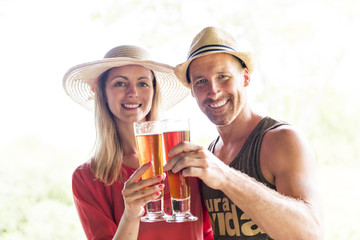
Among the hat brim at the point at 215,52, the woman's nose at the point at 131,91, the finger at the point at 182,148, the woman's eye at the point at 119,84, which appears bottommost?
the finger at the point at 182,148

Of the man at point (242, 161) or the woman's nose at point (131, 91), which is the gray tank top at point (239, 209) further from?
the woman's nose at point (131, 91)

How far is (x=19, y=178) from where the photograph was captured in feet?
15.8

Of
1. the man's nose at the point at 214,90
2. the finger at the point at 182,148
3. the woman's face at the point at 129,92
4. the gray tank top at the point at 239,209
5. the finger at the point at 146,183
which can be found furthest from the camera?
the woman's face at the point at 129,92

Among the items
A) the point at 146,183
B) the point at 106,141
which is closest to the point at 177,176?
the point at 146,183

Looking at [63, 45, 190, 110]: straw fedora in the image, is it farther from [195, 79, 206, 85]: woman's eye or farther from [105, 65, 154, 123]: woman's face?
[195, 79, 206, 85]: woman's eye

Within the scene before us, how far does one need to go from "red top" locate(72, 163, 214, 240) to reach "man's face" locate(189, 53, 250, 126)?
1.87 ft

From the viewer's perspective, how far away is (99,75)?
274 centimetres

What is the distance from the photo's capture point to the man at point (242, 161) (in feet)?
5.53

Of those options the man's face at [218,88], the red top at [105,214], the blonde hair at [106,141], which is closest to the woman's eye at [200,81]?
the man's face at [218,88]

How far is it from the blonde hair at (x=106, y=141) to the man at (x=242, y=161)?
361 mm

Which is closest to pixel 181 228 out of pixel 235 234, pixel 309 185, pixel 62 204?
pixel 235 234

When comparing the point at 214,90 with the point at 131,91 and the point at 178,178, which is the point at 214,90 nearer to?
the point at 131,91

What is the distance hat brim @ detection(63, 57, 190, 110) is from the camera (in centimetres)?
252

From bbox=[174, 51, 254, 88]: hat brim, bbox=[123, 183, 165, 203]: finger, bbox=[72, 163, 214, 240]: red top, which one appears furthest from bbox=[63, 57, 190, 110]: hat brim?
bbox=[123, 183, 165, 203]: finger
